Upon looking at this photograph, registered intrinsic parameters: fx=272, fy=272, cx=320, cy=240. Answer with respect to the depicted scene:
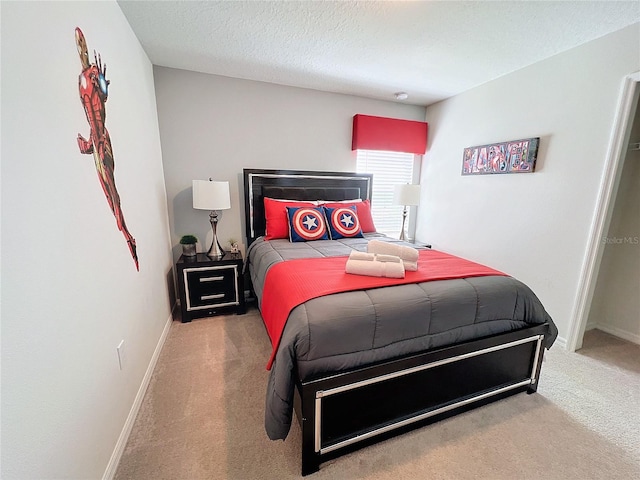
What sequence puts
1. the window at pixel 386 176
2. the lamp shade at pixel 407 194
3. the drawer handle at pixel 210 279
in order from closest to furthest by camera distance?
the drawer handle at pixel 210 279 → the lamp shade at pixel 407 194 → the window at pixel 386 176

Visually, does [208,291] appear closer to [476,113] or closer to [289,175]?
[289,175]

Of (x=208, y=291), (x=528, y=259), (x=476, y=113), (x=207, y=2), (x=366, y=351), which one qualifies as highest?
(x=207, y=2)

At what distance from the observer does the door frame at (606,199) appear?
191 cm

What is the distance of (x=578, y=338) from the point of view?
2285mm

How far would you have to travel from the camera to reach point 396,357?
1.42m

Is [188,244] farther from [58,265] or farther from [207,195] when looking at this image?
[58,265]

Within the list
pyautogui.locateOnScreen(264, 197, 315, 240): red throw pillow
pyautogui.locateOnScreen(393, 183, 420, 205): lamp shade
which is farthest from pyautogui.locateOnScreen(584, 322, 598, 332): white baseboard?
pyautogui.locateOnScreen(264, 197, 315, 240): red throw pillow

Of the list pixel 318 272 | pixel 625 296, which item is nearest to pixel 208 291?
pixel 318 272

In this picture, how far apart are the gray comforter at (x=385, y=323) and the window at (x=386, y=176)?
7.43 feet

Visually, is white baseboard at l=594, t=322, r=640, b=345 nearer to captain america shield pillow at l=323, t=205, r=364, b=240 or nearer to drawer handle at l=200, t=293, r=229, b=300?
captain america shield pillow at l=323, t=205, r=364, b=240

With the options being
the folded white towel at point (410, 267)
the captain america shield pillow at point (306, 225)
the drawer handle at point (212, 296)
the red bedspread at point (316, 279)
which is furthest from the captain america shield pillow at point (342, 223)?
the drawer handle at point (212, 296)

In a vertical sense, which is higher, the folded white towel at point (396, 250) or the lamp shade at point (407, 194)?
the lamp shade at point (407, 194)

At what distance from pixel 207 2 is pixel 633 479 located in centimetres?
Result: 348

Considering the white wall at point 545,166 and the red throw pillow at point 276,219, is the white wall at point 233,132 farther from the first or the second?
the white wall at point 545,166
